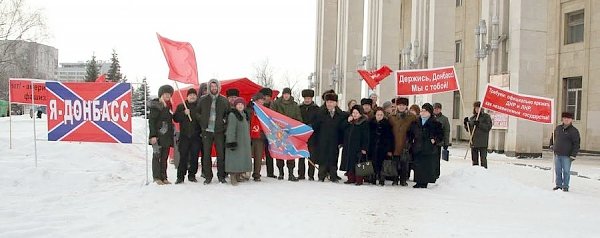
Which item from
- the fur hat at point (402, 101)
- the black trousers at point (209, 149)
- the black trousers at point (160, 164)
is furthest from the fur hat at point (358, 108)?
the black trousers at point (160, 164)

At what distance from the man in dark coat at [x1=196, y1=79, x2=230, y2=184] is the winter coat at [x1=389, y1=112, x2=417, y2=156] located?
330 centimetres

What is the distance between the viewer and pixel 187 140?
9531 millimetres

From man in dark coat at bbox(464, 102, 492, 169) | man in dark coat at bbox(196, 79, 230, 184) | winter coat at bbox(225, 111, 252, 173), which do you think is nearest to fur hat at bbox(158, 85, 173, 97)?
man in dark coat at bbox(196, 79, 230, 184)

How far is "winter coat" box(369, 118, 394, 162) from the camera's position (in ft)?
33.0

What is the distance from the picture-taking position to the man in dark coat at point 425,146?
997 cm

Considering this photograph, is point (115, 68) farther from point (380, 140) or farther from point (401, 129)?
point (401, 129)

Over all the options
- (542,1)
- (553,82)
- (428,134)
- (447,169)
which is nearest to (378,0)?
(553,82)

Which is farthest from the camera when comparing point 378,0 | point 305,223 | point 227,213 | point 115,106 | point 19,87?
point 378,0

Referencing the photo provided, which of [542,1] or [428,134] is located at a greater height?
[542,1]

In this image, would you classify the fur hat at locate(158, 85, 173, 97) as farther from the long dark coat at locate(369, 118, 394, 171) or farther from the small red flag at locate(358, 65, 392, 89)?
the small red flag at locate(358, 65, 392, 89)

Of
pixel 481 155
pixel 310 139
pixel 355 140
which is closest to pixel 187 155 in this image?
pixel 310 139

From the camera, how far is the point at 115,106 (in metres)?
9.49

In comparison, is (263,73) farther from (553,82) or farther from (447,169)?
(447,169)

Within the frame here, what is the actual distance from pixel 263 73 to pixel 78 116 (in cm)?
7114
